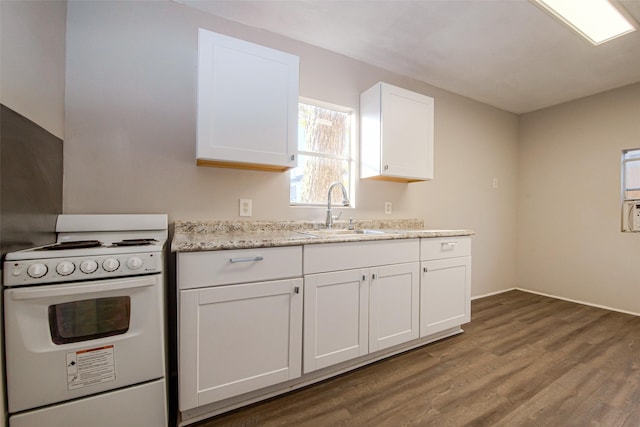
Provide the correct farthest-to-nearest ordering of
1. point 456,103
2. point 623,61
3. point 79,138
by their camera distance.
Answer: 1. point 456,103
2. point 623,61
3. point 79,138

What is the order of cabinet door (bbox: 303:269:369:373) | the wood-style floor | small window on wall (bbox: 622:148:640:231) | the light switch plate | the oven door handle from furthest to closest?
small window on wall (bbox: 622:148:640:231) < the light switch plate < cabinet door (bbox: 303:269:369:373) < the wood-style floor < the oven door handle

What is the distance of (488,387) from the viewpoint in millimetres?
1610

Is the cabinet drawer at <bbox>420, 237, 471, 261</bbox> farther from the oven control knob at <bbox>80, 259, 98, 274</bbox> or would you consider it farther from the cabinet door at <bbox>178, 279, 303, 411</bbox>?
the oven control knob at <bbox>80, 259, 98, 274</bbox>

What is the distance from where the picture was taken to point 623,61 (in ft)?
7.97

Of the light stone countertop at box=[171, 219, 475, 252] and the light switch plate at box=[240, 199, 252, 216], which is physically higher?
the light switch plate at box=[240, 199, 252, 216]

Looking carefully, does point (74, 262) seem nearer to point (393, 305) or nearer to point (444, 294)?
point (393, 305)

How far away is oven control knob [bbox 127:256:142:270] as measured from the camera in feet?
3.68

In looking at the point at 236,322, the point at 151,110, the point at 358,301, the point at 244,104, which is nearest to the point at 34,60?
the point at 151,110

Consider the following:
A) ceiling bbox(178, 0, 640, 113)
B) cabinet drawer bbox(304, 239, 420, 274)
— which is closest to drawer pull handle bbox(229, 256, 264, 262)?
cabinet drawer bbox(304, 239, 420, 274)

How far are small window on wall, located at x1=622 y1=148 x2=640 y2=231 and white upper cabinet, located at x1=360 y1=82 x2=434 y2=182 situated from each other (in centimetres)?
224

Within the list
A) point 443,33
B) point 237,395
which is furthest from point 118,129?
point 443,33

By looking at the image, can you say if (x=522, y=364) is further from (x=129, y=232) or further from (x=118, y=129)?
(x=118, y=129)

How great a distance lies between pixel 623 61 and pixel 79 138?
425 centimetres

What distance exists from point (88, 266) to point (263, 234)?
3.05 feet
